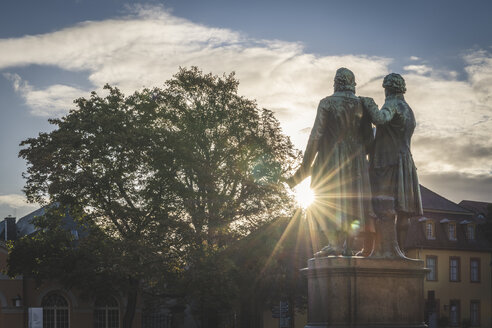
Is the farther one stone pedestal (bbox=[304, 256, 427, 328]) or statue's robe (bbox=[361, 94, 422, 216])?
statue's robe (bbox=[361, 94, 422, 216])

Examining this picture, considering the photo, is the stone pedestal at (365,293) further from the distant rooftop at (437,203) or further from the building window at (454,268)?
the building window at (454,268)

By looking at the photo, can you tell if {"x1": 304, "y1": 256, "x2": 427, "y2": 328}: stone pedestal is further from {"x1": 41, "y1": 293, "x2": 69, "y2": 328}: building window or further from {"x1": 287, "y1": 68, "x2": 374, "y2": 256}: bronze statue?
{"x1": 41, "y1": 293, "x2": 69, "y2": 328}: building window

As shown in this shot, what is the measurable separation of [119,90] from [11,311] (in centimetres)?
1532

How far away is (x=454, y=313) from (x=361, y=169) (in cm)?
5234

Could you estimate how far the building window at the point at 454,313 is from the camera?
58.1 m

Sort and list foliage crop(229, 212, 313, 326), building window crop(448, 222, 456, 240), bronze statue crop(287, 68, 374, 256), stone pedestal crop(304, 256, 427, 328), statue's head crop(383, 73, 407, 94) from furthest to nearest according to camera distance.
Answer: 1. building window crop(448, 222, 456, 240)
2. foliage crop(229, 212, 313, 326)
3. statue's head crop(383, 73, 407, 94)
4. bronze statue crop(287, 68, 374, 256)
5. stone pedestal crop(304, 256, 427, 328)

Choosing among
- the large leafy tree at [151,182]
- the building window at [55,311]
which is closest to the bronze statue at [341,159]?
the large leafy tree at [151,182]

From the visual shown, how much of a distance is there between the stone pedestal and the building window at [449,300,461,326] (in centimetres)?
5104

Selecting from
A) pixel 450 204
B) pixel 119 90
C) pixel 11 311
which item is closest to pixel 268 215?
pixel 119 90

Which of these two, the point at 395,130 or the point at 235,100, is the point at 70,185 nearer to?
the point at 235,100

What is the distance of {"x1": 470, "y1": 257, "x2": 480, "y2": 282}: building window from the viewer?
200 feet

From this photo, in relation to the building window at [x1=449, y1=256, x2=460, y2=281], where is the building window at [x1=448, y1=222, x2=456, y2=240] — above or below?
above

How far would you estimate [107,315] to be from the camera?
48.7 metres

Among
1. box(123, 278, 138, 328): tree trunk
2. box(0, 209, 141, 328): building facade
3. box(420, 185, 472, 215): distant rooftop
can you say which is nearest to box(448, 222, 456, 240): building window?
box(420, 185, 472, 215): distant rooftop
